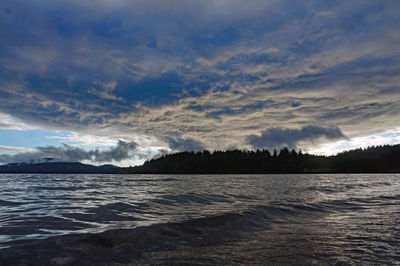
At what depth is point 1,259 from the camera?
260 inches

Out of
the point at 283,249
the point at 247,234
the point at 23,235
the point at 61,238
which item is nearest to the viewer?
the point at 283,249

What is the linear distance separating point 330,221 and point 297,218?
1718 mm

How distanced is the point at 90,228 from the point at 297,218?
10979 millimetres

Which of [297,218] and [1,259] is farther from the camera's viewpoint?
[297,218]

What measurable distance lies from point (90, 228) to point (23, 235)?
242 cm

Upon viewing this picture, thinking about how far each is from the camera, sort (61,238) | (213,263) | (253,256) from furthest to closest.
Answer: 1. (61,238)
2. (253,256)
3. (213,263)

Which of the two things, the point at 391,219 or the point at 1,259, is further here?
the point at 391,219

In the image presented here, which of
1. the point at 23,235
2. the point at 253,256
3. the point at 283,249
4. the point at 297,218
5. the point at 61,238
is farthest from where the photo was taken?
the point at 297,218

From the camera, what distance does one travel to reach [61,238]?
8.66m

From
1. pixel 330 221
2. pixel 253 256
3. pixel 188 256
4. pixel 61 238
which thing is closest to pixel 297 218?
pixel 330 221

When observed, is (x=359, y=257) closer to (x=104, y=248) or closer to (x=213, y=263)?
(x=213, y=263)

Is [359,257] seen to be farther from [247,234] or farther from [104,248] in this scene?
[104,248]

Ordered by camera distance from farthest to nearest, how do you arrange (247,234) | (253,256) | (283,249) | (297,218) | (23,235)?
(297,218), (247,234), (23,235), (283,249), (253,256)

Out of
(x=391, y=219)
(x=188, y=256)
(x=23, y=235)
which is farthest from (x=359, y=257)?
(x=23, y=235)
